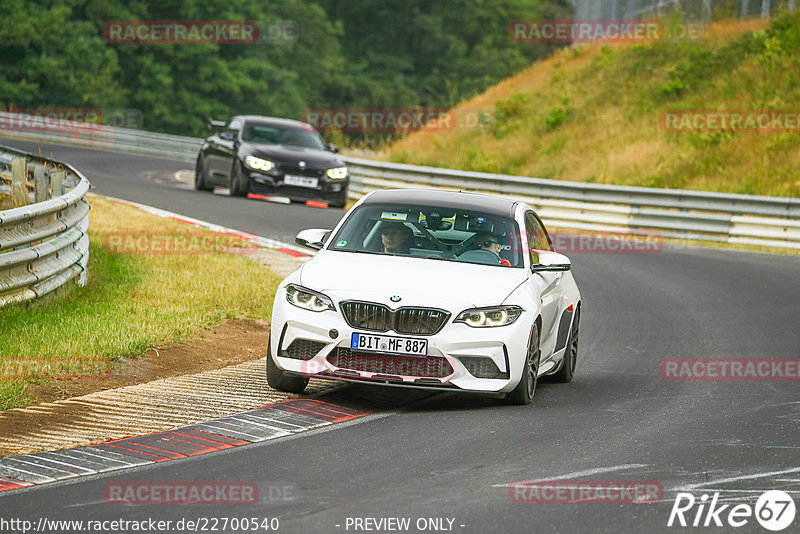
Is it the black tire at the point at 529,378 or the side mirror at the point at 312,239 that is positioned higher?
the side mirror at the point at 312,239

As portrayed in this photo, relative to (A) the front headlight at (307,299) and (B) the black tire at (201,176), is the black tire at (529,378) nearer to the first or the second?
(A) the front headlight at (307,299)

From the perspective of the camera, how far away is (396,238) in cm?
971

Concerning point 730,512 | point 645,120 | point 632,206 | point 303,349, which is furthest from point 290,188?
point 730,512

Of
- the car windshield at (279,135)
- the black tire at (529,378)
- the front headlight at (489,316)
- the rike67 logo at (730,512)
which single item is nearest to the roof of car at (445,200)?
the black tire at (529,378)

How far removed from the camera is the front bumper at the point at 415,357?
851 cm

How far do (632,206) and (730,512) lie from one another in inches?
790

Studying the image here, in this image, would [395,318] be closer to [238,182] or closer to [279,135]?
[238,182]

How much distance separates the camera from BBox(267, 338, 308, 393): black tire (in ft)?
29.2

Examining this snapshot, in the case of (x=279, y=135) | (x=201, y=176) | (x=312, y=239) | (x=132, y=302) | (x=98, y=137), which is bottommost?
(x=98, y=137)

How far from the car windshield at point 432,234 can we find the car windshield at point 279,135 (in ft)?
51.2

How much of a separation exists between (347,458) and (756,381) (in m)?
4.78

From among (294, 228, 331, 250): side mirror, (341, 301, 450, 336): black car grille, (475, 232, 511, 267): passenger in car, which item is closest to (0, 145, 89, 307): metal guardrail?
(294, 228, 331, 250): side mirror

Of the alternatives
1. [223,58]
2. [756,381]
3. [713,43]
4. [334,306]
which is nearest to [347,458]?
[334,306]

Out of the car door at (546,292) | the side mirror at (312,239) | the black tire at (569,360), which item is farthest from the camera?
the black tire at (569,360)
